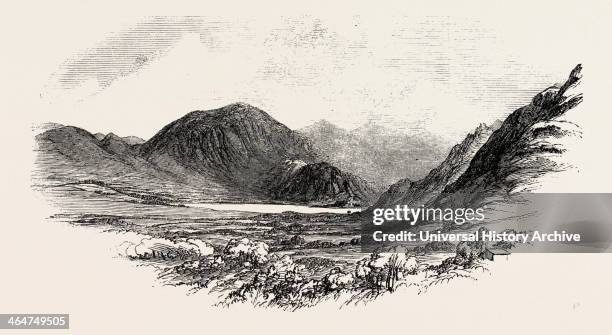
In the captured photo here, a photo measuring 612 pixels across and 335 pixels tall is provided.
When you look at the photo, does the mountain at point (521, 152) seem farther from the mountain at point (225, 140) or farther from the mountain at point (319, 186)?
the mountain at point (225, 140)

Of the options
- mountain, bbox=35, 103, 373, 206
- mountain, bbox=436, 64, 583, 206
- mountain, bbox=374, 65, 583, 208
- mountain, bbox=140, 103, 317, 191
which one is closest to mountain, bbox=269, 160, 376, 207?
mountain, bbox=35, 103, 373, 206

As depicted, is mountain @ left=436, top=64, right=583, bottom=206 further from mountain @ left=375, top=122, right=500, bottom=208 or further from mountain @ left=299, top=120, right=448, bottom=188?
mountain @ left=299, top=120, right=448, bottom=188

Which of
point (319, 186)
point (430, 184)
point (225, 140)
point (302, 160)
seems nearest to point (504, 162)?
point (430, 184)

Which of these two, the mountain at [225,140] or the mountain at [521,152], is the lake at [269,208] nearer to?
the mountain at [225,140]

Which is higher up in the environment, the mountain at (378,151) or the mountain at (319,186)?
the mountain at (378,151)

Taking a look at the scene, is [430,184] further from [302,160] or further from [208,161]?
[208,161]

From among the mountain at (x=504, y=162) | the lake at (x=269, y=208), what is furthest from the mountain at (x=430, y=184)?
the lake at (x=269, y=208)

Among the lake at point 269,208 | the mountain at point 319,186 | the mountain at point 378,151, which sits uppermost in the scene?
the mountain at point 378,151
